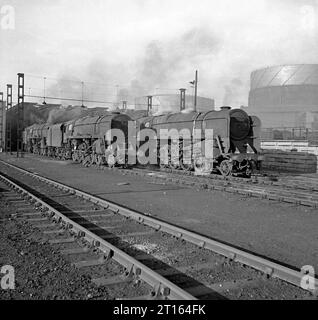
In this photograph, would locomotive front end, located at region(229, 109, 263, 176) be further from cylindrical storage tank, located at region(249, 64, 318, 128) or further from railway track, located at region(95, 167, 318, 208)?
cylindrical storage tank, located at region(249, 64, 318, 128)

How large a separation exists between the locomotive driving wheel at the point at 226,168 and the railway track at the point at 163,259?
8510 millimetres

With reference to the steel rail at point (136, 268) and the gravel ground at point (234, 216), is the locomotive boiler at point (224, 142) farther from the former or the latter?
the steel rail at point (136, 268)

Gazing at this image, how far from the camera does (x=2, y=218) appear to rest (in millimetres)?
7941

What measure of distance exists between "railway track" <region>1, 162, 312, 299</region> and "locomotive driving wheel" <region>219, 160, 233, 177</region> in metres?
8.51

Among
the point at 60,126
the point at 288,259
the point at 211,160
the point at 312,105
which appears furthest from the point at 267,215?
the point at 312,105

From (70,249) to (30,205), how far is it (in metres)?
4.13

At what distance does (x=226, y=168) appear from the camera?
16.5 meters

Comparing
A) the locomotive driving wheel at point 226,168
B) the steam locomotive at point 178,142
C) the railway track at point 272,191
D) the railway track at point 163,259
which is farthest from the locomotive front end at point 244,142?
the railway track at point 163,259

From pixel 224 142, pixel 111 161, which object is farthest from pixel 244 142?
pixel 111 161

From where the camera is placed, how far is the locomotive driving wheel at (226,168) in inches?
638

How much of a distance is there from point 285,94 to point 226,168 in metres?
85.9

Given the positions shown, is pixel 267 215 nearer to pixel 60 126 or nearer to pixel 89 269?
pixel 89 269

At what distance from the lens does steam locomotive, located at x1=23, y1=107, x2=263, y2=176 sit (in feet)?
53.8

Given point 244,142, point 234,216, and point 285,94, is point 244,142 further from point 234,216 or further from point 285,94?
point 285,94
